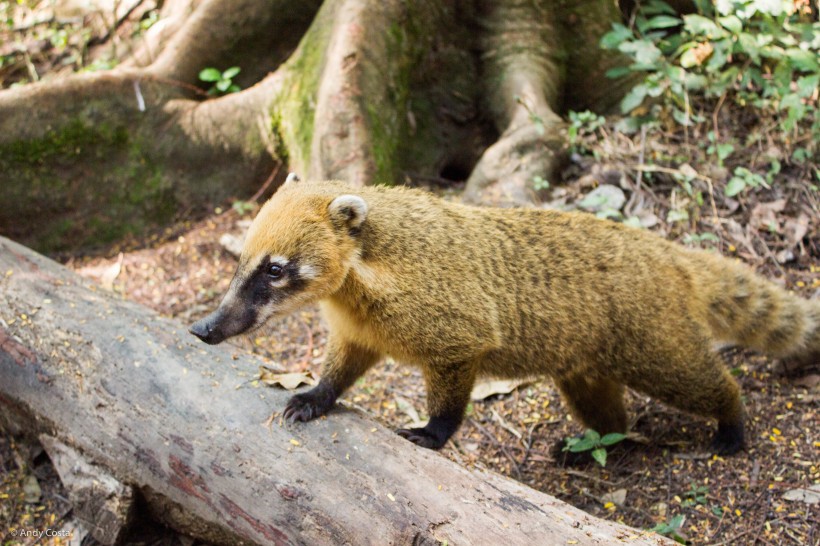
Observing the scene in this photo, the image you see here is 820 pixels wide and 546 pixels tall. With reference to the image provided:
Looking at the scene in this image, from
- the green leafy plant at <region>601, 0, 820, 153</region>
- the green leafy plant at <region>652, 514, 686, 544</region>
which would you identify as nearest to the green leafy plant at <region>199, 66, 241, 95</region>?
the green leafy plant at <region>601, 0, 820, 153</region>

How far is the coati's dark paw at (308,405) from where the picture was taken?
407 cm

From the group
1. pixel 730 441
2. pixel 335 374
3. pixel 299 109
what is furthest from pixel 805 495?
pixel 299 109

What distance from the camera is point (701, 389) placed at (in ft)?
15.7

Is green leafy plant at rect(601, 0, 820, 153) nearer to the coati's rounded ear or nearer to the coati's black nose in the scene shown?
the coati's rounded ear

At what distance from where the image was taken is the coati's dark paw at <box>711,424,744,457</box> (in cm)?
486

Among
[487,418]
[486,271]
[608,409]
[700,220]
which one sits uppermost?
[486,271]

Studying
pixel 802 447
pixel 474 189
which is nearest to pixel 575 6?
pixel 474 189

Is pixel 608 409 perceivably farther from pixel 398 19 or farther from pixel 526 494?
pixel 398 19

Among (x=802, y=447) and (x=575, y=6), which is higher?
(x=575, y=6)

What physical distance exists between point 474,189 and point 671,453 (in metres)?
3.14

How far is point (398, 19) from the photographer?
7191 millimetres

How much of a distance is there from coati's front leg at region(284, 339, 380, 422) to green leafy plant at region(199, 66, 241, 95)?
4.08 m

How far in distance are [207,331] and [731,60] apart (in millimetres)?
6500

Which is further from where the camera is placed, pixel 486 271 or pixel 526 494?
pixel 486 271
